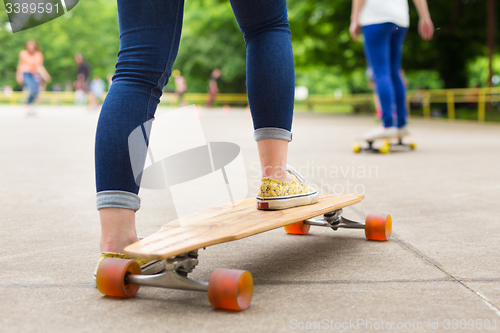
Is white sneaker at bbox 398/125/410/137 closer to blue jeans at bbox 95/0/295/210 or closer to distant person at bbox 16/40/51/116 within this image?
blue jeans at bbox 95/0/295/210

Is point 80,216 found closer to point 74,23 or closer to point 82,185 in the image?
point 82,185

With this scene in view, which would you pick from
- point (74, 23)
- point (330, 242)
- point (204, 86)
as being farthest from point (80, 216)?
point (74, 23)

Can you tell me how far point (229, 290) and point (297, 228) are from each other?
1033 mm

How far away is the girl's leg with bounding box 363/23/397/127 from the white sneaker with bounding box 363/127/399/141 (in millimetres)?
278

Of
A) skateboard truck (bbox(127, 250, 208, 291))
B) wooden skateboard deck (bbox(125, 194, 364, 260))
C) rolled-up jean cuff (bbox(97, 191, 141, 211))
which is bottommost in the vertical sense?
skateboard truck (bbox(127, 250, 208, 291))

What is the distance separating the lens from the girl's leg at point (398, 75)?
5711 mm

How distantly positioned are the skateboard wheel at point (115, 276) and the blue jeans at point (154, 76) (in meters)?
0.18

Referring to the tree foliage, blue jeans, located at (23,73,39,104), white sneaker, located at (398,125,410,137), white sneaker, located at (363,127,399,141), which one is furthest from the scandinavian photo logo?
blue jeans, located at (23,73,39,104)

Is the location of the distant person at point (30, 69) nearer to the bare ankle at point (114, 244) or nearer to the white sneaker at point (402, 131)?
the white sneaker at point (402, 131)

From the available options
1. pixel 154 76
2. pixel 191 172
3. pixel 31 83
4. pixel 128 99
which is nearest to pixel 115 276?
pixel 128 99

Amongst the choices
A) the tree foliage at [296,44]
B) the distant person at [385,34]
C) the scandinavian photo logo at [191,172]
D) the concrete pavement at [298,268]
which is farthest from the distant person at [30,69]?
the concrete pavement at [298,268]

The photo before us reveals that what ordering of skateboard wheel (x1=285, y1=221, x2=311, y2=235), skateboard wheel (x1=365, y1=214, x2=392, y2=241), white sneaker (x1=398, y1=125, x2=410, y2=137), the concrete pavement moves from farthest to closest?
white sneaker (x1=398, y1=125, x2=410, y2=137), skateboard wheel (x1=285, y1=221, x2=311, y2=235), skateboard wheel (x1=365, y1=214, x2=392, y2=241), the concrete pavement

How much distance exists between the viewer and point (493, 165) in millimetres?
4605

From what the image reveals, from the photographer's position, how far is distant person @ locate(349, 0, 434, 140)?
5.32 m
